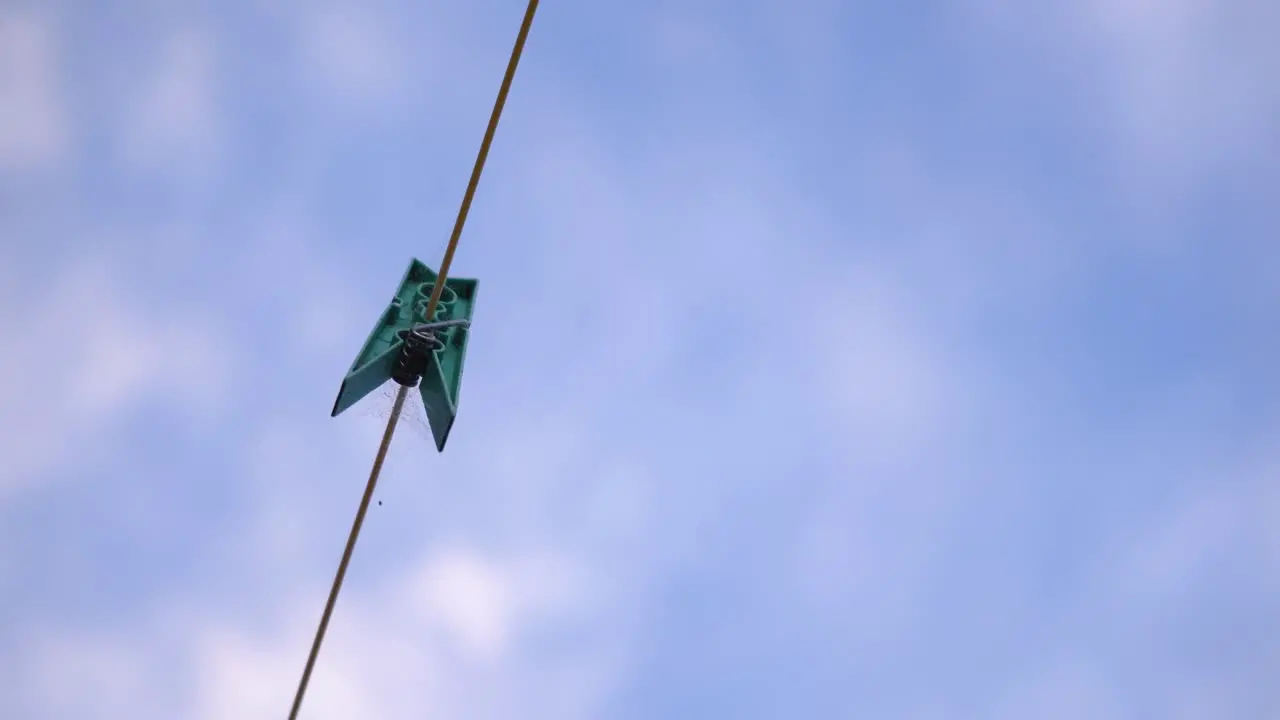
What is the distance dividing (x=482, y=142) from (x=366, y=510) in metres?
5.90

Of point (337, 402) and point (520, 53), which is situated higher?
point (520, 53)

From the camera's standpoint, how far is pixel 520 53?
1753 centimetres

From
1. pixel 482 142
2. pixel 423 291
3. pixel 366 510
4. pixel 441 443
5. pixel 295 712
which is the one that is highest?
pixel 423 291

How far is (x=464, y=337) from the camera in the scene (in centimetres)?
2186

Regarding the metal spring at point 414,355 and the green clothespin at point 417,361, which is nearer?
the green clothespin at point 417,361

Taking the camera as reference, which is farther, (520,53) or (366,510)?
(366,510)

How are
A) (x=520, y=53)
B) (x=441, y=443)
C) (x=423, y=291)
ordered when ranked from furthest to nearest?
(x=423, y=291) < (x=441, y=443) < (x=520, y=53)

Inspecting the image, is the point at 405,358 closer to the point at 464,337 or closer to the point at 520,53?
the point at 464,337

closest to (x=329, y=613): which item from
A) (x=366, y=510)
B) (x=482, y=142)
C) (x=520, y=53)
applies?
(x=366, y=510)

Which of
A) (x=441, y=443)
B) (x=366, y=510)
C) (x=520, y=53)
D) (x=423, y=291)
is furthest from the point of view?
(x=423, y=291)

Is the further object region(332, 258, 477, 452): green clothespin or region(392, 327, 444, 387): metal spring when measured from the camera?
region(392, 327, 444, 387): metal spring

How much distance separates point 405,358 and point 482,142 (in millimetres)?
4668

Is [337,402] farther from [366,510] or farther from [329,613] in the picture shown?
[329,613]

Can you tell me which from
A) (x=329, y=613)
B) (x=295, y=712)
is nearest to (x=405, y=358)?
(x=329, y=613)
